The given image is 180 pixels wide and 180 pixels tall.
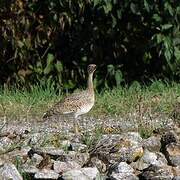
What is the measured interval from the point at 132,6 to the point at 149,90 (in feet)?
4.64

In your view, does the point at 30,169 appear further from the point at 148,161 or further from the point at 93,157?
the point at 148,161

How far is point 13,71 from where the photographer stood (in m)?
15.6

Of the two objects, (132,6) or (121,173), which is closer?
(121,173)

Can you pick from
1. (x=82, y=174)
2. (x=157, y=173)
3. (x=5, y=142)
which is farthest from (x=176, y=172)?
(x=5, y=142)

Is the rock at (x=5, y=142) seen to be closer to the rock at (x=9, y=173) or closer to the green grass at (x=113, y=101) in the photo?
the rock at (x=9, y=173)

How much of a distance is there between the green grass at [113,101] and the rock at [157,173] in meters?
1.71

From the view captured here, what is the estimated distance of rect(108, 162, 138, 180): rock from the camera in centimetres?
944

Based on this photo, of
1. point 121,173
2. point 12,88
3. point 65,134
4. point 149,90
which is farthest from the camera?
point 12,88

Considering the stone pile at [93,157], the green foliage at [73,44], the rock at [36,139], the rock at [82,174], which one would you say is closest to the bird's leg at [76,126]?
the stone pile at [93,157]

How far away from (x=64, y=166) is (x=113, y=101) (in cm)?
321

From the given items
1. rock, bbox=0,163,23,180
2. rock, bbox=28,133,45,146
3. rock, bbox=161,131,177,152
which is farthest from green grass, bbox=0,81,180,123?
rock, bbox=0,163,23,180

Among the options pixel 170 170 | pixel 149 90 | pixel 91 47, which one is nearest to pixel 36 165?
pixel 170 170

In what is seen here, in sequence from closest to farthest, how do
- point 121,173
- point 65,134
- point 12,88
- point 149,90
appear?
1. point 121,173
2. point 65,134
3. point 149,90
4. point 12,88

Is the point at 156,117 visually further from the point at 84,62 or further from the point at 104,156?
the point at 84,62
